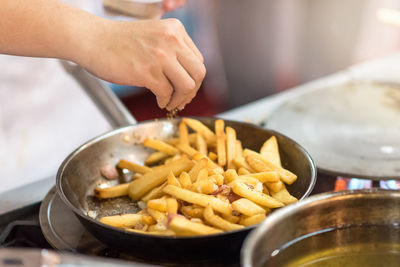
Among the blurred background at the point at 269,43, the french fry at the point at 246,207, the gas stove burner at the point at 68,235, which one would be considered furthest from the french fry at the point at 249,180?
the blurred background at the point at 269,43

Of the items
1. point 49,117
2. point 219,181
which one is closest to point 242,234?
point 219,181

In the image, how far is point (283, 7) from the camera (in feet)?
17.0

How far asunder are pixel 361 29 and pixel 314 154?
365 cm

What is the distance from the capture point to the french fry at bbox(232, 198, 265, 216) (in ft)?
3.68

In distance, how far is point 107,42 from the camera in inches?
49.7

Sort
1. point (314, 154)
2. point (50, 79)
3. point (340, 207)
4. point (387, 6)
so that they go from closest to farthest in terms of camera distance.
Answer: point (340, 207), point (314, 154), point (50, 79), point (387, 6)

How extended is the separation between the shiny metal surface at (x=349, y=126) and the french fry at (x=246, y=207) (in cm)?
42

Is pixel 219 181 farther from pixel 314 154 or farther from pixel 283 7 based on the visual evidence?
pixel 283 7

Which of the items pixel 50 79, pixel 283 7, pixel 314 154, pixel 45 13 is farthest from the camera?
pixel 283 7

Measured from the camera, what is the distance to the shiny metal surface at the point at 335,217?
0.95 m

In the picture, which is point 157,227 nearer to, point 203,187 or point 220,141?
point 203,187

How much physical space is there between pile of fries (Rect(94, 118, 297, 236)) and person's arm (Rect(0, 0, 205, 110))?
25 cm

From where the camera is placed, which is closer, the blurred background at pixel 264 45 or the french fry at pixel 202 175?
the french fry at pixel 202 175

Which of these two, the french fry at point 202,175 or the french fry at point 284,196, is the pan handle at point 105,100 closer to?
the french fry at point 202,175
